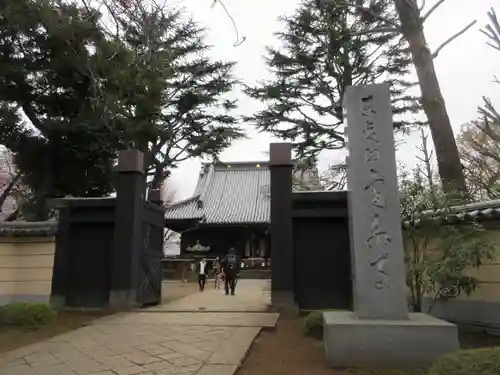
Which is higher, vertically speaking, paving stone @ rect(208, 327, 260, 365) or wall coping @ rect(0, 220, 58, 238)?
wall coping @ rect(0, 220, 58, 238)

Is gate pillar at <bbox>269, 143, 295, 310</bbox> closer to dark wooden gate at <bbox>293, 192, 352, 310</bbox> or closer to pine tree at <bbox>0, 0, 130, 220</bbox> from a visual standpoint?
dark wooden gate at <bbox>293, 192, 352, 310</bbox>

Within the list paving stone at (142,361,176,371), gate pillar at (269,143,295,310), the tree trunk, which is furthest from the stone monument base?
the tree trunk

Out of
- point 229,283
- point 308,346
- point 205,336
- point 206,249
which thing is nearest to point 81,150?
point 229,283

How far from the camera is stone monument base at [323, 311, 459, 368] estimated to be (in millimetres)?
4055

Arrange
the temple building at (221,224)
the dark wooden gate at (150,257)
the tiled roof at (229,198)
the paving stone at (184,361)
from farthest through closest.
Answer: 1. the tiled roof at (229,198)
2. the temple building at (221,224)
3. the dark wooden gate at (150,257)
4. the paving stone at (184,361)

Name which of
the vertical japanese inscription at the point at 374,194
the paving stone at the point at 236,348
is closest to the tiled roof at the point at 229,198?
the paving stone at the point at 236,348

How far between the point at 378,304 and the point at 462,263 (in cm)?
166

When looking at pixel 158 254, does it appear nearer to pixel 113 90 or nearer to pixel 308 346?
pixel 113 90

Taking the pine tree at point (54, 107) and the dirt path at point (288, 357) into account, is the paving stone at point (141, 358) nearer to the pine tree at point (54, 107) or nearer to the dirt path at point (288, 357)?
the dirt path at point (288, 357)

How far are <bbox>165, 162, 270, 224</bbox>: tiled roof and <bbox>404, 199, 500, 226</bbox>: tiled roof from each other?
1685 cm

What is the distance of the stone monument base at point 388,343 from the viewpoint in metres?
4.05

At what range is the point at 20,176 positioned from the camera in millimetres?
12359

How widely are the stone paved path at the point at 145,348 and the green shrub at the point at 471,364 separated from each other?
6.26 feet

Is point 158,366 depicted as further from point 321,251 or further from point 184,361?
point 321,251
